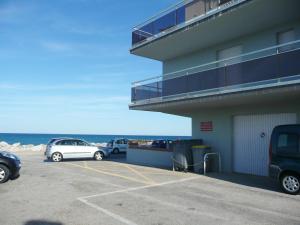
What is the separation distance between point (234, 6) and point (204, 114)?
5.98 metres

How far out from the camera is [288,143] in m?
10.0

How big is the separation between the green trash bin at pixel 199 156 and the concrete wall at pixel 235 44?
4140 mm

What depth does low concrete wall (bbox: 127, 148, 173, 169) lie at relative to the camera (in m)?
17.8

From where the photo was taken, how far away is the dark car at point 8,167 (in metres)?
12.0

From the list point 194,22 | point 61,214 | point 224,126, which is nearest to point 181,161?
point 224,126

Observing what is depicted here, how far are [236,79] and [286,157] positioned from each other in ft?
11.6

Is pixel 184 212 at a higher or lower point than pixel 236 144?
lower

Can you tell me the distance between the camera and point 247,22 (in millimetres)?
12977

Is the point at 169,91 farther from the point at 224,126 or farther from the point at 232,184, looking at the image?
the point at 232,184

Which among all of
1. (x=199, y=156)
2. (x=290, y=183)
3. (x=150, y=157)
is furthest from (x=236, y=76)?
(x=150, y=157)

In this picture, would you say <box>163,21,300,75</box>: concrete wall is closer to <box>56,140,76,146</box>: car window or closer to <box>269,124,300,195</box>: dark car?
<box>269,124,300,195</box>: dark car

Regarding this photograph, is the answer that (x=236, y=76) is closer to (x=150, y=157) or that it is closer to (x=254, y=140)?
(x=254, y=140)

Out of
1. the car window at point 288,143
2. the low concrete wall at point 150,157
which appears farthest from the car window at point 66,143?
the car window at point 288,143

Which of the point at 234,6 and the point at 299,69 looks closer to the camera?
the point at 299,69
